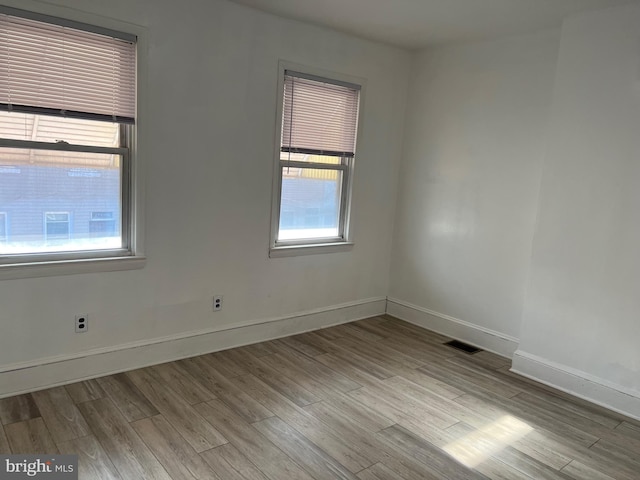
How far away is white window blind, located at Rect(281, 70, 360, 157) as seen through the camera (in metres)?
3.79

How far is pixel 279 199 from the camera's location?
3.83 m

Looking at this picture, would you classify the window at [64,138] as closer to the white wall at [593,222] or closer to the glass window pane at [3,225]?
the glass window pane at [3,225]

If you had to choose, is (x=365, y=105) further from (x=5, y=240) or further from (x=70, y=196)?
(x=5, y=240)

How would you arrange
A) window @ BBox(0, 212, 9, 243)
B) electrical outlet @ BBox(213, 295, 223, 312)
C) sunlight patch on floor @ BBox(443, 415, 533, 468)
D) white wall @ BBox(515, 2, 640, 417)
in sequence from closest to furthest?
1. sunlight patch on floor @ BBox(443, 415, 533, 468)
2. window @ BBox(0, 212, 9, 243)
3. white wall @ BBox(515, 2, 640, 417)
4. electrical outlet @ BBox(213, 295, 223, 312)

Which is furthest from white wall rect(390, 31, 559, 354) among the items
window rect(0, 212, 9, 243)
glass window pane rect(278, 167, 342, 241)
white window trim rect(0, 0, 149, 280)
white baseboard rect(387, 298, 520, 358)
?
window rect(0, 212, 9, 243)

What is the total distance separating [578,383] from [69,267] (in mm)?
3480

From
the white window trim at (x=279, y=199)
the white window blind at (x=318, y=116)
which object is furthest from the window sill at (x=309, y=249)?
the white window blind at (x=318, y=116)

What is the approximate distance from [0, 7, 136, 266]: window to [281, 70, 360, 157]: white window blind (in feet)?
4.05

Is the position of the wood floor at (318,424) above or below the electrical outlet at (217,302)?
below

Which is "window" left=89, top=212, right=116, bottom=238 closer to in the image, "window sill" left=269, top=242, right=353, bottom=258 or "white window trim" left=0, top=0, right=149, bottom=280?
"white window trim" left=0, top=0, right=149, bottom=280

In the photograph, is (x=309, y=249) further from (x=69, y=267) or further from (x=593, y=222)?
(x=593, y=222)

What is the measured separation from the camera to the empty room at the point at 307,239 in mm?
2598

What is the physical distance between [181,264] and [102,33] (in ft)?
5.12

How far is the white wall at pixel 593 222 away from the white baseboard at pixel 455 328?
413mm
